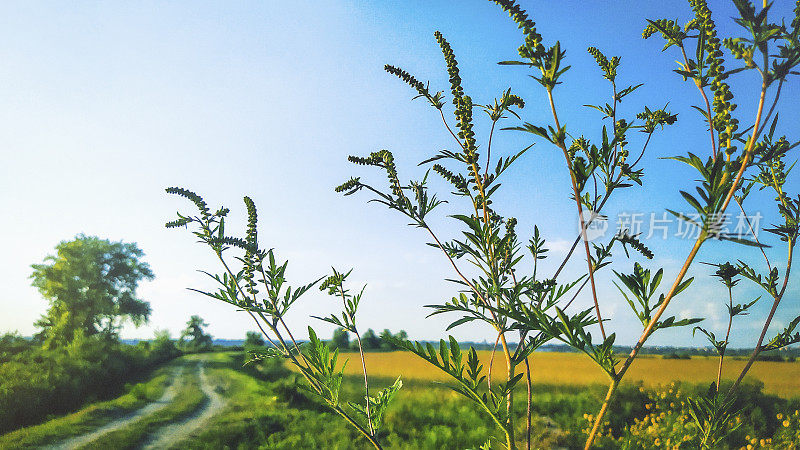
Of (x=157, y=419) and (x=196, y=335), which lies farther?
(x=196, y=335)

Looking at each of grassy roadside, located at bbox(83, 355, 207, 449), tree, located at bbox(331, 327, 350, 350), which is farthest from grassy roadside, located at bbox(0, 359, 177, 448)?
tree, located at bbox(331, 327, 350, 350)

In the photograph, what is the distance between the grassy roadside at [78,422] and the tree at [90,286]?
40.5ft

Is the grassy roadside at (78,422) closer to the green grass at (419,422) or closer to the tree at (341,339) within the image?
the green grass at (419,422)

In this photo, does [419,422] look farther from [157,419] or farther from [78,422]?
[78,422]

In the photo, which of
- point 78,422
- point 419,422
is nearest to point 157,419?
point 78,422

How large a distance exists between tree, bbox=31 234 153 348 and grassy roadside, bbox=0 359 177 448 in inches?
486

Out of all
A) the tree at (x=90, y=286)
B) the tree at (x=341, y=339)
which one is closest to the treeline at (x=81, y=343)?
the tree at (x=90, y=286)

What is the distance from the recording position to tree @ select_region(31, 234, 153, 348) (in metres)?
25.6

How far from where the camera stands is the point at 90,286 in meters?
28.0

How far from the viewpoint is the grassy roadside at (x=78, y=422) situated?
10.2 meters

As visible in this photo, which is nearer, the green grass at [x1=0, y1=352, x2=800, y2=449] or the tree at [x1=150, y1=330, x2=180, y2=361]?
the green grass at [x1=0, y1=352, x2=800, y2=449]

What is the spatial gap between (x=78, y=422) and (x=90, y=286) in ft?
63.8

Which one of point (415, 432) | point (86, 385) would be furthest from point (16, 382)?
point (415, 432)

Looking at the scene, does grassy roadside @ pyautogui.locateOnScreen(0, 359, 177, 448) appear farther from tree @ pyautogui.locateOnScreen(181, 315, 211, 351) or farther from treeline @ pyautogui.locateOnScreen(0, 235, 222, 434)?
tree @ pyautogui.locateOnScreen(181, 315, 211, 351)
